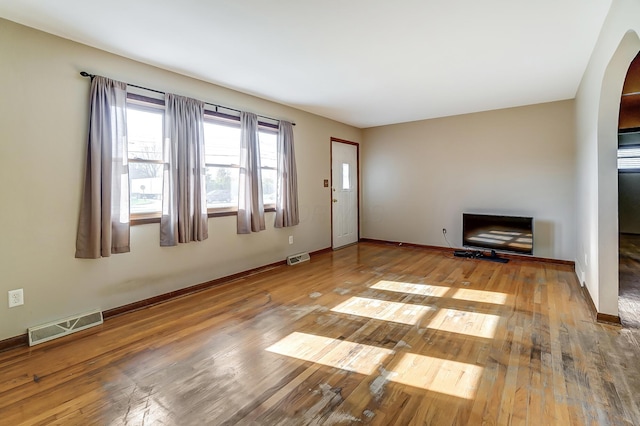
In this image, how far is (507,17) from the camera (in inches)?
93.2

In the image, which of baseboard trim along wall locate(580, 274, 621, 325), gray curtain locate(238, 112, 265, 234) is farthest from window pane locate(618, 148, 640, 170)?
gray curtain locate(238, 112, 265, 234)

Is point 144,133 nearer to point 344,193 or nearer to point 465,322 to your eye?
point 465,322

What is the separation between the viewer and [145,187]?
3.22 meters

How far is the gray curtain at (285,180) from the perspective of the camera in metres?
4.70

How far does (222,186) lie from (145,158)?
1.01 m

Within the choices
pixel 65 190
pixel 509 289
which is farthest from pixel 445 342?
pixel 65 190

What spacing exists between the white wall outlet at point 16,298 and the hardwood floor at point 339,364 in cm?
36

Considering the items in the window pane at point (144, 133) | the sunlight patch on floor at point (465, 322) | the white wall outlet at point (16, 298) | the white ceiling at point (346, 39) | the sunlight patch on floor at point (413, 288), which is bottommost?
the sunlight patch on floor at point (465, 322)

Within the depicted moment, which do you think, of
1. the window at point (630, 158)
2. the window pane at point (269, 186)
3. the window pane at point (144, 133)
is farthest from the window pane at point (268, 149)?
the window at point (630, 158)

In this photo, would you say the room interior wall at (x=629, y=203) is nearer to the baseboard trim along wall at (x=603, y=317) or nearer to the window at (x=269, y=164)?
the baseboard trim along wall at (x=603, y=317)

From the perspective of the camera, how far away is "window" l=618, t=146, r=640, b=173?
23.0 ft

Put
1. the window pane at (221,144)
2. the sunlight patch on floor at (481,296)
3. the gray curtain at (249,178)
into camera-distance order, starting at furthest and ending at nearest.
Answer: the gray curtain at (249,178), the window pane at (221,144), the sunlight patch on floor at (481,296)

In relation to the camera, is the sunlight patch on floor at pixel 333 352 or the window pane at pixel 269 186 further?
the window pane at pixel 269 186

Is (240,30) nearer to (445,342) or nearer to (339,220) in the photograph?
(445,342)
